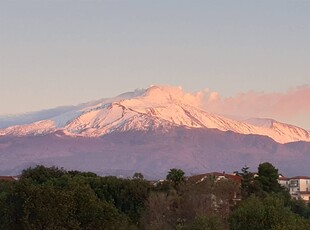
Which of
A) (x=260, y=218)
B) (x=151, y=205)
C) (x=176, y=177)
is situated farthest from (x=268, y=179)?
(x=260, y=218)

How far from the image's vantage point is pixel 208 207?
6856 cm

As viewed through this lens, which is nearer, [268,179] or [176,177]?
[176,177]

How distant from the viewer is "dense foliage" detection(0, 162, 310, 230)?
187ft

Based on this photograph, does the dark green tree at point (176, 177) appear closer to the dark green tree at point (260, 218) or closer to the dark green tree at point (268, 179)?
the dark green tree at point (268, 179)

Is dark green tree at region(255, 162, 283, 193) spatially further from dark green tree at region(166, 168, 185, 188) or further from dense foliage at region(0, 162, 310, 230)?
dark green tree at region(166, 168, 185, 188)

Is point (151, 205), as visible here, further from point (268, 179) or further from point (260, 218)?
point (268, 179)

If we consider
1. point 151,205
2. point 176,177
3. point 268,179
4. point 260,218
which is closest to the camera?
point 260,218

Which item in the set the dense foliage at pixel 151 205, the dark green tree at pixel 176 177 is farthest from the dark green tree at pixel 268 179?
the dark green tree at pixel 176 177

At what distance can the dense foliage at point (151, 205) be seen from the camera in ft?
187

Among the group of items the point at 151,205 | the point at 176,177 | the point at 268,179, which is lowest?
the point at 151,205

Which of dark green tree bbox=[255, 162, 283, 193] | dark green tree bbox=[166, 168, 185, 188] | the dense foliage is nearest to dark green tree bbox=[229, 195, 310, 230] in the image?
the dense foliage

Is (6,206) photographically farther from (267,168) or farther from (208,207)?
(267,168)

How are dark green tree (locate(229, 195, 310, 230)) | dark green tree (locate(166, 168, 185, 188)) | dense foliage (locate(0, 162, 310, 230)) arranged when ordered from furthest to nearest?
dark green tree (locate(166, 168, 185, 188)) → dense foliage (locate(0, 162, 310, 230)) → dark green tree (locate(229, 195, 310, 230))

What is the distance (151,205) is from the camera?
68.6 m
